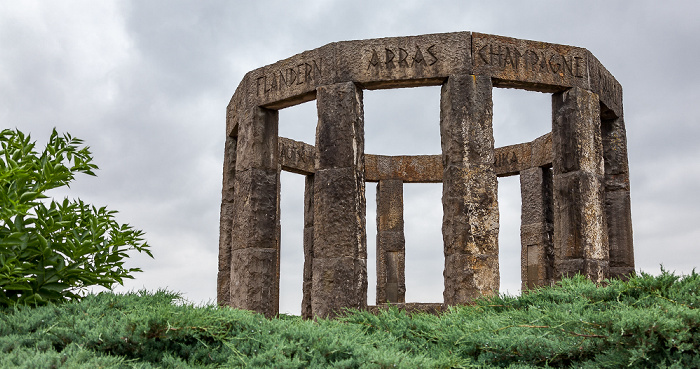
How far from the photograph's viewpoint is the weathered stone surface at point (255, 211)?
10.2 m

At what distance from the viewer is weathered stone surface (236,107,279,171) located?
10.4 meters

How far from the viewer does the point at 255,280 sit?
10.1 m

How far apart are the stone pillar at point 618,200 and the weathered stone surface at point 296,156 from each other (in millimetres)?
6425

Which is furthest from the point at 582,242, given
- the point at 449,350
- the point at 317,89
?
the point at 449,350

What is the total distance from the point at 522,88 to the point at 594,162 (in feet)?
5.01

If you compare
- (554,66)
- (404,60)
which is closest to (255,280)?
(404,60)

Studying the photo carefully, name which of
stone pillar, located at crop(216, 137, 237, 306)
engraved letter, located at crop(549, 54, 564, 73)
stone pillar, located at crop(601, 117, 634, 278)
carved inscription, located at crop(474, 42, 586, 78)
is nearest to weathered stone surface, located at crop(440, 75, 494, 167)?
carved inscription, located at crop(474, 42, 586, 78)

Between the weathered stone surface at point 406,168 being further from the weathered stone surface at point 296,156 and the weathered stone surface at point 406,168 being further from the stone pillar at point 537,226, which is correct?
the stone pillar at point 537,226

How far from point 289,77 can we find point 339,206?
7.29 feet

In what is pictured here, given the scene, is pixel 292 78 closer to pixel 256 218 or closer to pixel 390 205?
pixel 256 218

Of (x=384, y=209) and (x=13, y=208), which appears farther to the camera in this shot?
(x=384, y=209)

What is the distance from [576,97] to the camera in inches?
380

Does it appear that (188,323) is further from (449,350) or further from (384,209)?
(384,209)

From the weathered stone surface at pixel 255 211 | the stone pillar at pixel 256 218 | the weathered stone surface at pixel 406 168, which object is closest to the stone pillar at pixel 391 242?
the weathered stone surface at pixel 406 168
